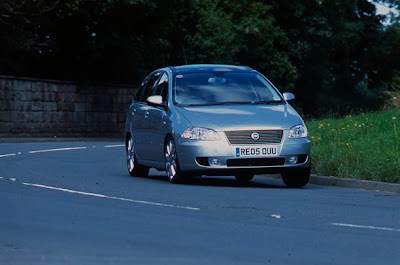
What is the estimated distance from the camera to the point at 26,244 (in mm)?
9219

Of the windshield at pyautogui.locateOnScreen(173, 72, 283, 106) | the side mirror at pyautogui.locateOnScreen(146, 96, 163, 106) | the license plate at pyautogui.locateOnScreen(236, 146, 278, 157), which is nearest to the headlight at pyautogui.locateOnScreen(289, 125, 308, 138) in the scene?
the license plate at pyautogui.locateOnScreen(236, 146, 278, 157)

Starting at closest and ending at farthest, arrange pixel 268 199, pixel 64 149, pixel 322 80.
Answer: pixel 268 199, pixel 64 149, pixel 322 80

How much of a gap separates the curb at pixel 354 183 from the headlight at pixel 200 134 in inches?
77.4

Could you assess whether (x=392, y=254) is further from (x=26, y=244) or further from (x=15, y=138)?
(x=15, y=138)

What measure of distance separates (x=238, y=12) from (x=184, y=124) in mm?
36843

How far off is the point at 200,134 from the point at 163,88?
195 centimetres

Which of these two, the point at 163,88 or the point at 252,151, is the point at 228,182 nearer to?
the point at 163,88

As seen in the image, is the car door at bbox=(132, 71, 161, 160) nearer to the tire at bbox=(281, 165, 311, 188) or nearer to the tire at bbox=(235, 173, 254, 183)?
the tire at bbox=(235, 173, 254, 183)

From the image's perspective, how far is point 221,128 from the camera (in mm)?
15812

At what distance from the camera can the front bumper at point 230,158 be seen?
52.0ft

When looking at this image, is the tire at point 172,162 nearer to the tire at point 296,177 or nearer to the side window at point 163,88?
the side window at point 163,88

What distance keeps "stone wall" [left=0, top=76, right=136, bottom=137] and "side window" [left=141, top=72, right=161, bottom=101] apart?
20.1 m

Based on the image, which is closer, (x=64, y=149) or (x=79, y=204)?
(x=79, y=204)

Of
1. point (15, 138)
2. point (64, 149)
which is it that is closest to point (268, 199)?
point (64, 149)
